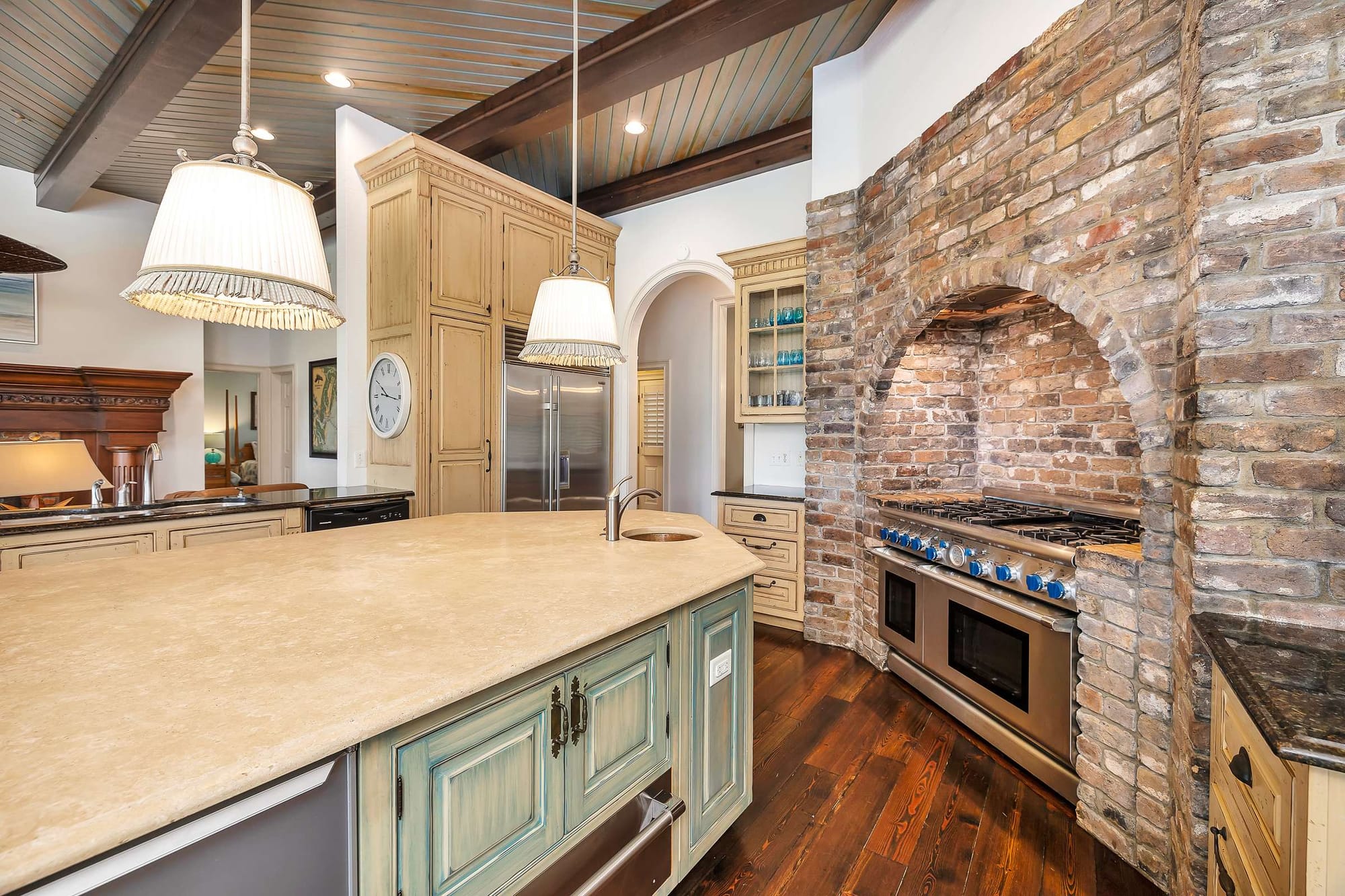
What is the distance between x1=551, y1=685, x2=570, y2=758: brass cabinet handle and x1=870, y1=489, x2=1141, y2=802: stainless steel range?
1740 mm

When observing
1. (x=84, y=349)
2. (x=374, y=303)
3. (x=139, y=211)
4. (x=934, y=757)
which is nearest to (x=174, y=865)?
(x=934, y=757)

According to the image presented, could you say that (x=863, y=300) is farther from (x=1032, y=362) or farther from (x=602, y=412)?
(x=602, y=412)

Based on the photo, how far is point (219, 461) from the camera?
746cm

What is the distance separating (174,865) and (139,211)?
6.57m

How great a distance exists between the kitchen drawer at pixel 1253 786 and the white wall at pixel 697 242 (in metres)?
3.04

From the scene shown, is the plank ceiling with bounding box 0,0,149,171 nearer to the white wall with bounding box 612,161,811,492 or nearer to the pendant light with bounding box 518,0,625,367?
the pendant light with bounding box 518,0,625,367

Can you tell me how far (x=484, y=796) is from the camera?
1.05 meters

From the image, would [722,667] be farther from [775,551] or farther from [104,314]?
[104,314]

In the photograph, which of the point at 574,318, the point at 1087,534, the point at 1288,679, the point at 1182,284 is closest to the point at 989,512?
the point at 1087,534

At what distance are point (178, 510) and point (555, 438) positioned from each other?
231 cm

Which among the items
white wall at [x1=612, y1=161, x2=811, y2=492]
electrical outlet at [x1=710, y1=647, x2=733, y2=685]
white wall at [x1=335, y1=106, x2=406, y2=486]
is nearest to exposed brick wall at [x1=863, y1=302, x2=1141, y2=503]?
white wall at [x1=612, y1=161, x2=811, y2=492]

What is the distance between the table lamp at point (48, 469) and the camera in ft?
8.43

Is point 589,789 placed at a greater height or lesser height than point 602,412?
lesser

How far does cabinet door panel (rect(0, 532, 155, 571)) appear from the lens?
2.40 m
